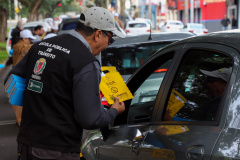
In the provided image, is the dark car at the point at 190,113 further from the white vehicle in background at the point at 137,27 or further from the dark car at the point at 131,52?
the white vehicle in background at the point at 137,27

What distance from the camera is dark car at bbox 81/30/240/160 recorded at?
2423 mm

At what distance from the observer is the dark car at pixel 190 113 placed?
2.42 metres

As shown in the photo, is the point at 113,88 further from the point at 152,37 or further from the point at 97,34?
the point at 152,37

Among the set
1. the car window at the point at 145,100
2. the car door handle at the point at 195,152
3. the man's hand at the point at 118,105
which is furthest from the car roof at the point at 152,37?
the car door handle at the point at 195,152

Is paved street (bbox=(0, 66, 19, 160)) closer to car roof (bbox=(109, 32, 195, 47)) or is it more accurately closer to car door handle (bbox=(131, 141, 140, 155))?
car roof (bbox=(109, 32, 195, 47))

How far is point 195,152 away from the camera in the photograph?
2488mm

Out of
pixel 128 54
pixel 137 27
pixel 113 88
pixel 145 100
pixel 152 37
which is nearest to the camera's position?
pixel 113 88

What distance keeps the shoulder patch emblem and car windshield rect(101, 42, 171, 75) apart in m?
4.62

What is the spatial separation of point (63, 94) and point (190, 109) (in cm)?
81

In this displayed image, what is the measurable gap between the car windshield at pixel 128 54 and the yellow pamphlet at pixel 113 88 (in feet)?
13.3

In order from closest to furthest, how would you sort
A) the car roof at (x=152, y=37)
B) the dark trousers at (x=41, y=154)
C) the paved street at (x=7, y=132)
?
the dark trousers at (x=41, y=154) → the paved street at (x=7, y=132) → the car roof at (x=152, y=37)

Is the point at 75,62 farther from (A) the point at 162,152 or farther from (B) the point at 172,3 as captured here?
(B) the point at 172,3

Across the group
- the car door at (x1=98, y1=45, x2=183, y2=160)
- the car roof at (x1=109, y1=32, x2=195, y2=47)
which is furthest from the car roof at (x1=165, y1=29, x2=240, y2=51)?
the car roof at (x1=109, y1=32, x2=195, y2=47)

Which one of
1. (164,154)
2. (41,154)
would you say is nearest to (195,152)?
(164,154)
